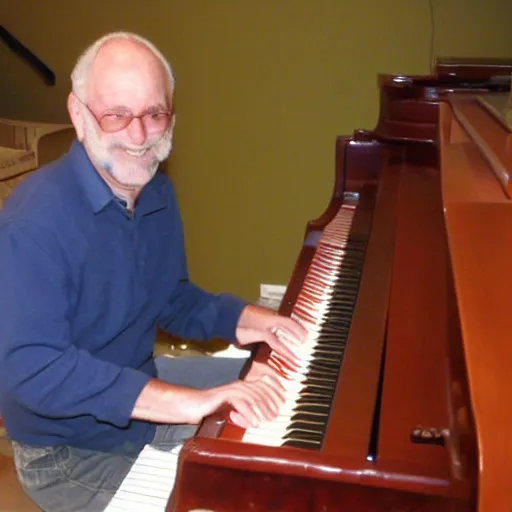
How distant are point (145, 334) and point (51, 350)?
1.27ft

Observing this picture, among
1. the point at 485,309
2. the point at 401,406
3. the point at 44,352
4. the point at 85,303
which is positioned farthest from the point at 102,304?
the point at 485,309

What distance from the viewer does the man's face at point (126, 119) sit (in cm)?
136

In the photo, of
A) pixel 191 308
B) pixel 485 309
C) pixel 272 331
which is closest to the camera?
pixel 485 309

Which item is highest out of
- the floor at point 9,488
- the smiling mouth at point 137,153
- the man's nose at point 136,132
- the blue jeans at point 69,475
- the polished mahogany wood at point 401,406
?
the man's nose at point 136,132

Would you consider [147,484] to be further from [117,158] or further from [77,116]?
[77,116]

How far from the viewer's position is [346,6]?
2738mm

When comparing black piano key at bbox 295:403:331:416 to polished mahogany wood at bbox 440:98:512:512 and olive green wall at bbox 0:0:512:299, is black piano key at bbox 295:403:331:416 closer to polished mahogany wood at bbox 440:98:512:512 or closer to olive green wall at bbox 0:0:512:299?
polished mahogany wood at bbox 440:98:512:512

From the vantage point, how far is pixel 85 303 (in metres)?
1.38

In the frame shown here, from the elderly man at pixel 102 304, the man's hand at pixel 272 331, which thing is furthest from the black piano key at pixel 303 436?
the man's hand at pixel 272 331

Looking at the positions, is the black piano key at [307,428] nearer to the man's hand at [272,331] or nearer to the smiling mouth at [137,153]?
the man's hand at [272,331]

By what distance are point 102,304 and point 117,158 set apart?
29cm

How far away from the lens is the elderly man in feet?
3.94

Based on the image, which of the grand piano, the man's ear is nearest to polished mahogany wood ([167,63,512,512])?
the grand piano

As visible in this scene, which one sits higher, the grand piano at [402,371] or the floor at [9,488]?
the grand piano at [402,371]
